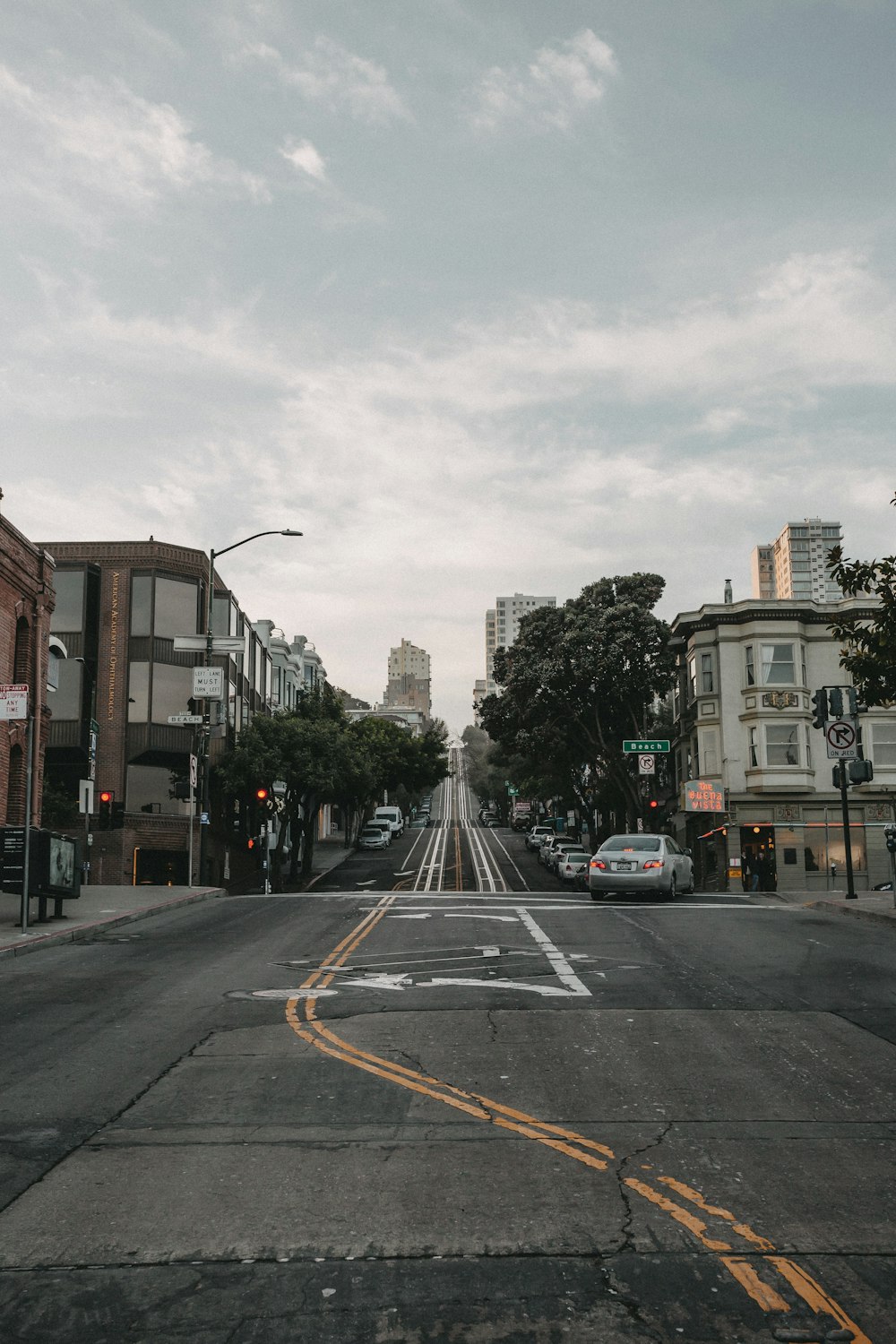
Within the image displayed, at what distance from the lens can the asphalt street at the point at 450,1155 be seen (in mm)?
4418

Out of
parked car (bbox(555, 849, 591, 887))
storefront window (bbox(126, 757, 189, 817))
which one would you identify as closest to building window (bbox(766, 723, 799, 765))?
parked car (bbox(555, 849, 591, 887))

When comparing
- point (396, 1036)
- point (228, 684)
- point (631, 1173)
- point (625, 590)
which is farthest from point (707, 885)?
point (631, 1173)

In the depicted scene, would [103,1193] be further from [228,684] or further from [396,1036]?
[228,684]

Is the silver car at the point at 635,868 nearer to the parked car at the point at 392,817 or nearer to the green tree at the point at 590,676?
the green tree at the point at 590,676

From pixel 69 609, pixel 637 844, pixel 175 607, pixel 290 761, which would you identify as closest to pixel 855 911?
pixel 637 844

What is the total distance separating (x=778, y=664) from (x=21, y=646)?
32614 millimetres

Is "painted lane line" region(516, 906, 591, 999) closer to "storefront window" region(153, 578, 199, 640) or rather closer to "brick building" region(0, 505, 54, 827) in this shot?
"brick building" region(0, 505, 54, 827)

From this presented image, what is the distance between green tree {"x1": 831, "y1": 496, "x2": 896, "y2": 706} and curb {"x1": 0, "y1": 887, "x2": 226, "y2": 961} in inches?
525

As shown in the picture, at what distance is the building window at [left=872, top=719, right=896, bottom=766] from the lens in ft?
161

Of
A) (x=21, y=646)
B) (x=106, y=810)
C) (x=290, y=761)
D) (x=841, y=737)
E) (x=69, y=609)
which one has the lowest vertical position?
(x=106, y=810)

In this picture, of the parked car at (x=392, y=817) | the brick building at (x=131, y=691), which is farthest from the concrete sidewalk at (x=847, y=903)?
the parked car at (x=392, y=817)

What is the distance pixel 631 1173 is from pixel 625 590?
151 ft

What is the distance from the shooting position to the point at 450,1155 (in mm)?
6293

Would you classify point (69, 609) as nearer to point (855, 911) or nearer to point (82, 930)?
point (82, 930)
